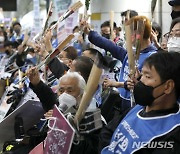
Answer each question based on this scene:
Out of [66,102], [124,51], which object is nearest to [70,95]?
[66,102]

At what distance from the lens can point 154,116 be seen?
7.04 ft

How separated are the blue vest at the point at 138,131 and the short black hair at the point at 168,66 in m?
0.19

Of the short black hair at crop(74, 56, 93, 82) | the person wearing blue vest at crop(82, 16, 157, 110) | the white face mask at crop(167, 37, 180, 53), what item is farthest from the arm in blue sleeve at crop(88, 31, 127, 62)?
the white face mask at crop(167, 37, 180, 53)

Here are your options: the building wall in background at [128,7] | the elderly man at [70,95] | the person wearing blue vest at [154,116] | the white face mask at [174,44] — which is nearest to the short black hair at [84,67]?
the elderly man at [70,95]

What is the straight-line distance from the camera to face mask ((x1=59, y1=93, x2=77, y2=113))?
2588 millimetres

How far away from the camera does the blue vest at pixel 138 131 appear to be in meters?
2.07

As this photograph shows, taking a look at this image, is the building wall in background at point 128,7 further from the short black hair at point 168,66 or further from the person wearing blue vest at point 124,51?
the short black hair at point 168,66

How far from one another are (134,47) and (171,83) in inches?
32.5

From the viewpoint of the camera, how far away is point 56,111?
7.78ft

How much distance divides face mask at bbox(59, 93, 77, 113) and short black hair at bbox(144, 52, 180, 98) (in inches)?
25.6

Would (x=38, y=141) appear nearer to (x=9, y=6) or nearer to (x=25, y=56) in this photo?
(x=25, y=56)

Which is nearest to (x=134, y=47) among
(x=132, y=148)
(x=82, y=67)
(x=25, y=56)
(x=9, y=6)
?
(x=82, y=67)

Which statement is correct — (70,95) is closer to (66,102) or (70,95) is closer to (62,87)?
(66,102)

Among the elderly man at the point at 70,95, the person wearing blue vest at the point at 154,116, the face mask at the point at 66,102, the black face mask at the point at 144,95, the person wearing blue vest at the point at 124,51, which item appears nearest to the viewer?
the person wearing blue vest at the point at 154,116
